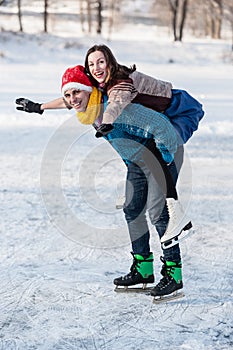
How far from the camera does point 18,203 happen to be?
5.63 meters

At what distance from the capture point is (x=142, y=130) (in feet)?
11.0

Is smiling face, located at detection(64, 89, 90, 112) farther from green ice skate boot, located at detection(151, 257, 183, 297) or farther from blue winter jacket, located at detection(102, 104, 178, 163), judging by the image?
green ice skate boot, located at detection(151, 257, 183, 297)

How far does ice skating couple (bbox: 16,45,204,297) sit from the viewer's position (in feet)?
10.6

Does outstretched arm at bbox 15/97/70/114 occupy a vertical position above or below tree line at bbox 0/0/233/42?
above

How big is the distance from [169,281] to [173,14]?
39729 millimetres

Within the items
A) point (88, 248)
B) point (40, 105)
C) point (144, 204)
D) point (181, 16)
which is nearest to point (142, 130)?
point (144, 204)

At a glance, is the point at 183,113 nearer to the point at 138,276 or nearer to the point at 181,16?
the point at 138,276

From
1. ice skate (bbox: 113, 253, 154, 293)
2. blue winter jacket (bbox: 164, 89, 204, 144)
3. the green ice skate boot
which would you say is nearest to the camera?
blue winter jacket (bbox: 164, 89, 204, 144)

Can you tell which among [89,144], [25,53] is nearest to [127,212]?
[89,144]

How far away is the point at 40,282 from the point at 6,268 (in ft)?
1.11

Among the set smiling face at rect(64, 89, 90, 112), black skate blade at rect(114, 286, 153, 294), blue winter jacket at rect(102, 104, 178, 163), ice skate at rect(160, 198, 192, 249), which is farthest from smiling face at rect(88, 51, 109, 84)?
black skate blade at rect(114, 286, 153, 294)

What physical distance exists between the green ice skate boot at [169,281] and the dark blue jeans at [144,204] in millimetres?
43

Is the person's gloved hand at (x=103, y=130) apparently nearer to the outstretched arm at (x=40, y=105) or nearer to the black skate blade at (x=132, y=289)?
the outstretched arm at (x=40, y=105)

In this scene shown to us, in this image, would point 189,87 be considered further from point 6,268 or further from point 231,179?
point 6,268
